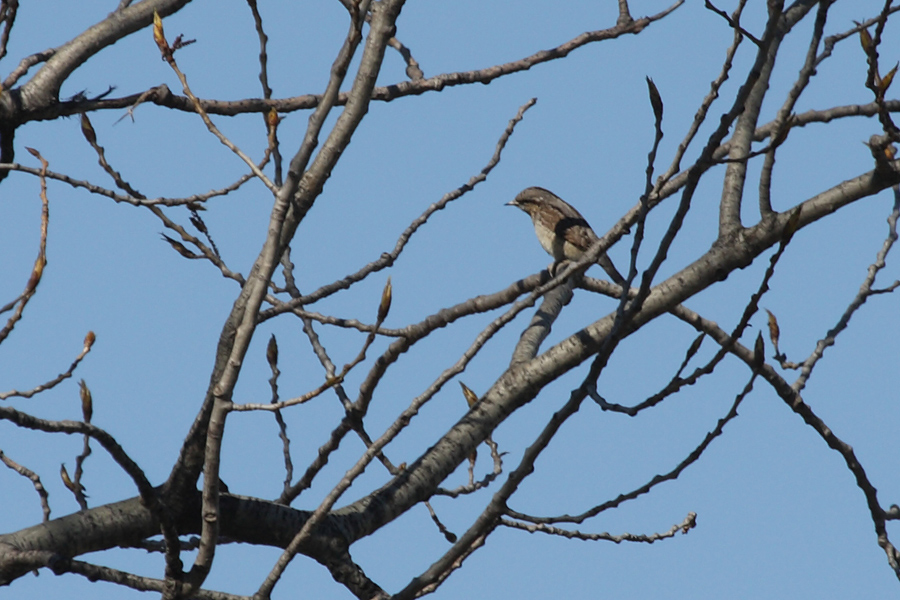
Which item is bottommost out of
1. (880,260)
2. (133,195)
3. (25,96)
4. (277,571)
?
(277,571)

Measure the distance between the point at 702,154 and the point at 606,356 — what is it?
63 cm

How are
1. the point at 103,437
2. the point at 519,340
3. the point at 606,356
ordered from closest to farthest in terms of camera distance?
the point at 103,437 < the point at 606,356 < the point at 519,340

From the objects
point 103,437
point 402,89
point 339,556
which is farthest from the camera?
point 402,89

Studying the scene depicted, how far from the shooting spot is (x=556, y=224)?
27.3 ft

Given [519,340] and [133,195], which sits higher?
[133,195]

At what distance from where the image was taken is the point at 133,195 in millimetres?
4477

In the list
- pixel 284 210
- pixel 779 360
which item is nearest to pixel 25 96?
pixel 284 210

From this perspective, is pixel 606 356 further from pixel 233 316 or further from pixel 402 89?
pixel 402 89

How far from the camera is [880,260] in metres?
4.70

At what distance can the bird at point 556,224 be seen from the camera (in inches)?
317

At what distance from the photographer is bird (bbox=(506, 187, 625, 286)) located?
8.05 meters

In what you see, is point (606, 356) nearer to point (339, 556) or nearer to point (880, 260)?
point (339, 556)

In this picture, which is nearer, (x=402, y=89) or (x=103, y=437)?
(x=103, y=437)

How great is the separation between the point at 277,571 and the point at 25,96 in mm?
3028
